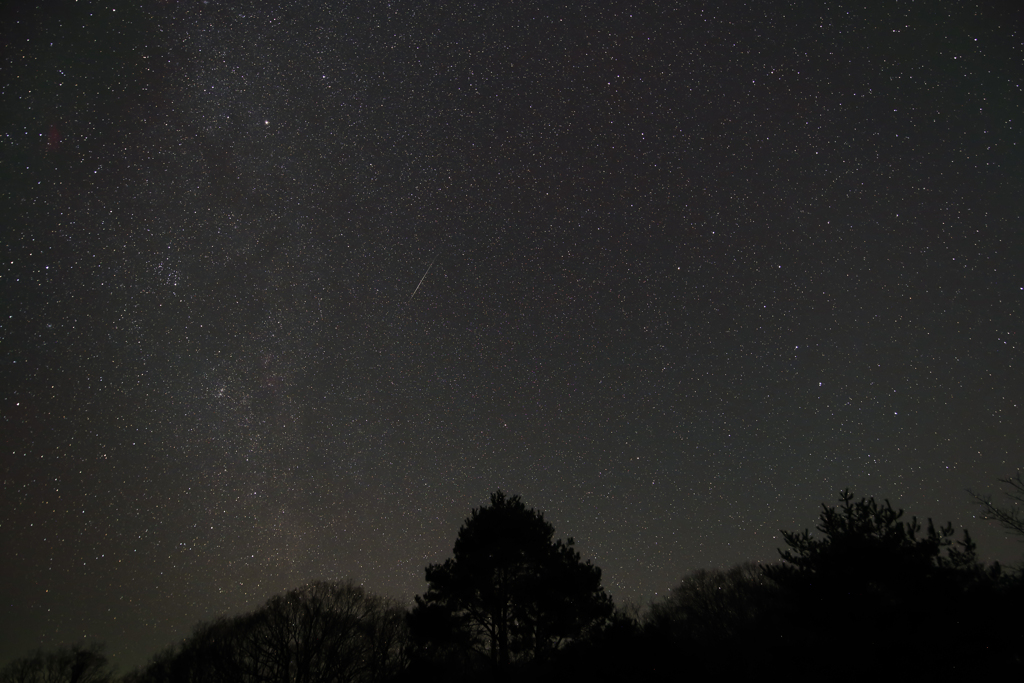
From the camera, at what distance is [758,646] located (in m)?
18.1

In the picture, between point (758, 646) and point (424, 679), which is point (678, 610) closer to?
point (758, 646)

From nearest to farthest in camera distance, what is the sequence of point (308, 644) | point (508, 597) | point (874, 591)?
point (874, 591)
point (508, 597)
point (308, 644)

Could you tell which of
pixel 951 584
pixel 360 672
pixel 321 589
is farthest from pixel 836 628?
pixel 321 589

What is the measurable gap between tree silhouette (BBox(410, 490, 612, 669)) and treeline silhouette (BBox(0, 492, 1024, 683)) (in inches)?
2.1

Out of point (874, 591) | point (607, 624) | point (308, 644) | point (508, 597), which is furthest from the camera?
point (308, 644)

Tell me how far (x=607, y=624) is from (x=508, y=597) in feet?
15.9

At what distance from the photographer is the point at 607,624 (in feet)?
50.0

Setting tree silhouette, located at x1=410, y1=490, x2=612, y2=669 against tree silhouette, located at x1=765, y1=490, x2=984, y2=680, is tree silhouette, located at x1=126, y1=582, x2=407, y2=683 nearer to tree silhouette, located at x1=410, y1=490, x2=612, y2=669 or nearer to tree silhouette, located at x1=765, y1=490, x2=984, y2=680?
tree silhouette, located at x1=410, y1=490, x2=612, y2=669

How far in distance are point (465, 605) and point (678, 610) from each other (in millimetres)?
28201

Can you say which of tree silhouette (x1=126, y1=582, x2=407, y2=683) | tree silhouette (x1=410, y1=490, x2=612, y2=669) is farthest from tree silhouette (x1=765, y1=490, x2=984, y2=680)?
tree silhouette (x1=126, y1=582, x2=407, y2=683)

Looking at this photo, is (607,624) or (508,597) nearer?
(607,624)

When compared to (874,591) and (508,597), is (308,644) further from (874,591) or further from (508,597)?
(874,591)

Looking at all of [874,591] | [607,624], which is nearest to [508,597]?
[607,624]

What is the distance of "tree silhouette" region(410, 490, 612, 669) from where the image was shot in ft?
58.8
